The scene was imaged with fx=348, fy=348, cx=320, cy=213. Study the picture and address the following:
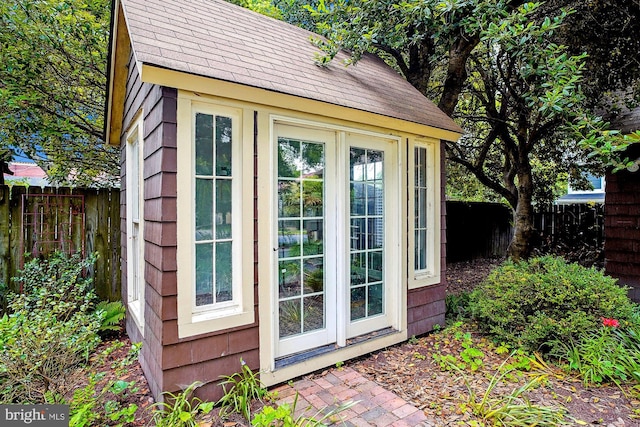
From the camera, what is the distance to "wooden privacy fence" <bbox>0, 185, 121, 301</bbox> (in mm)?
4094

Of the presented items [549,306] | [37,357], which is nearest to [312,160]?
[37,357]

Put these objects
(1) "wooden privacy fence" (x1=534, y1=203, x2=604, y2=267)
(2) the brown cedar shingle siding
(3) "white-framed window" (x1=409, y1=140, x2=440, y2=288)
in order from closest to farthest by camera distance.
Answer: (3) "white-framed window" (x1=409, y1=140, x2=440, y2=288)
(2) the brown cedar shingle siding
(1) "wooden privacy fence" (x1=534, y1=203, x2=604, y2=267)

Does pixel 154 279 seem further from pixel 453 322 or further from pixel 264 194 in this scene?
pixel 453 322

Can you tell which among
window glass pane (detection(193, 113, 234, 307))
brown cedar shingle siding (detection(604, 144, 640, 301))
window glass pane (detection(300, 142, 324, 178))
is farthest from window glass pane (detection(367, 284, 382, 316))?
brown cedar shingle siding (detection(604, 144, 640, 301))

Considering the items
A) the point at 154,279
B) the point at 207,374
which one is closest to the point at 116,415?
the point at 207,374

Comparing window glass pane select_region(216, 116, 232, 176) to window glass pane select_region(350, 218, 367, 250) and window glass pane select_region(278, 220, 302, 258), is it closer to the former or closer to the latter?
window glass pane select_region(278, 220, 302, 258)

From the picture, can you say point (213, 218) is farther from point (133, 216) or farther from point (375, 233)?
point (375, 233)

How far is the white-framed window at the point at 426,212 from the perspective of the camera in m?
4.19

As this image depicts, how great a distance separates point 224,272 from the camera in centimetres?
275

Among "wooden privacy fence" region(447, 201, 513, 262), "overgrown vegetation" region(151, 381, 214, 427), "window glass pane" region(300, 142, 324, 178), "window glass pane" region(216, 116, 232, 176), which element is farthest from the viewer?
"wooden privacy fence" region(447, 201, 513, 262)

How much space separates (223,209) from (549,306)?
346 cm

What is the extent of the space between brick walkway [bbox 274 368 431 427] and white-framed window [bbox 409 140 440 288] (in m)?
1.49

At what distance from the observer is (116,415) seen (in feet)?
7.64

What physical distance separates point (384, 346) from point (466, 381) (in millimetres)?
1006
